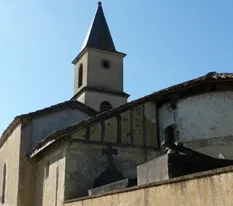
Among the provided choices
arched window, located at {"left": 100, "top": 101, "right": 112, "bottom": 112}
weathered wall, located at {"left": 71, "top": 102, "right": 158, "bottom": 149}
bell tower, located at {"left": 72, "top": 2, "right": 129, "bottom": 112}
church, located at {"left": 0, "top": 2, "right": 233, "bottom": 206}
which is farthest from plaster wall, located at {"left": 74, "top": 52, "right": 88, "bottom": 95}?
weathered wall, located at {"left": 71, "top": 102, "right": 158, "bottom": 149}

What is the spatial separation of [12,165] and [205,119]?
1042 centimetres

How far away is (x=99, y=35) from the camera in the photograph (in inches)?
1190

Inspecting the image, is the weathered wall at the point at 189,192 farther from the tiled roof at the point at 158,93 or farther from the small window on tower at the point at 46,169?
the small window on tower at the point at 46,169

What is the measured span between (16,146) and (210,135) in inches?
390

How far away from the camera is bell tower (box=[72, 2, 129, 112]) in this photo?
2677cm

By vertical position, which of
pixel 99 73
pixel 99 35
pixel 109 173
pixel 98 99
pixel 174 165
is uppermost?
pixel 99 35

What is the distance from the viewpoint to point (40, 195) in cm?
1688

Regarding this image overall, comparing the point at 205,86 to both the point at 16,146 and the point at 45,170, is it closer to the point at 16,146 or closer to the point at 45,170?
the point at 45,170

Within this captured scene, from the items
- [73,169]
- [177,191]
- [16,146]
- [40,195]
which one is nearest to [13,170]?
[16,146]

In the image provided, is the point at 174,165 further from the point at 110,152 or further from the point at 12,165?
the point at 12,165

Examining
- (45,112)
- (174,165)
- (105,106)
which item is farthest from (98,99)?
(174,165)

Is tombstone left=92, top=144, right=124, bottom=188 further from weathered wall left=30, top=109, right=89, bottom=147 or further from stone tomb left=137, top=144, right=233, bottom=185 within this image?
weathered wall left=30, top=109, right=89, bottom=147

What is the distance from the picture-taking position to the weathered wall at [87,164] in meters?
14.2

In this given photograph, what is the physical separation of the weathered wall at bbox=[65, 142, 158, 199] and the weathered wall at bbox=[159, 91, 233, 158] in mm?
2095
